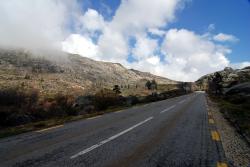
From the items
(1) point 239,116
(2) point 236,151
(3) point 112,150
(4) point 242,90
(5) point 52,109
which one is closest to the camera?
(3) point 112,150

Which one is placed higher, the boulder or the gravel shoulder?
the boulder

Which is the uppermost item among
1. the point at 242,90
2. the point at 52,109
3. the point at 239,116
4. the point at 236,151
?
the point at 242,90

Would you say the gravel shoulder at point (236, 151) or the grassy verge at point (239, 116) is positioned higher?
the grassy verge at point (239, 116)

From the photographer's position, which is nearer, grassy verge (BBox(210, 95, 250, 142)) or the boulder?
grassy verge (BBox(210, 95, 250, 142))

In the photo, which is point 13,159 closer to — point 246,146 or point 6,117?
point 246,146

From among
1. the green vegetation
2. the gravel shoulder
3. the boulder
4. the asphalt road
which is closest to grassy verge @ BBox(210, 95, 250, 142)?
the gravel shoulder

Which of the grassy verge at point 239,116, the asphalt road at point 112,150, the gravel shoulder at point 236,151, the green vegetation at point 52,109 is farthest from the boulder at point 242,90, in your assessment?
the asphalt road at point 112,150

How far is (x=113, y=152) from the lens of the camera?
20.8 ft

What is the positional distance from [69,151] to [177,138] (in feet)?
12.6

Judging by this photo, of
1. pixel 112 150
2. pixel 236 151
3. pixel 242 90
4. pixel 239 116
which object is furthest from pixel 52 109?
pixel 242 90

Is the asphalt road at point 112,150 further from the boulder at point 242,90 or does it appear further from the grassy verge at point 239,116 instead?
the boulder at point 242,90

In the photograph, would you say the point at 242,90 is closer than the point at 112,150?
No

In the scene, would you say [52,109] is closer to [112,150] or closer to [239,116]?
[239,116]

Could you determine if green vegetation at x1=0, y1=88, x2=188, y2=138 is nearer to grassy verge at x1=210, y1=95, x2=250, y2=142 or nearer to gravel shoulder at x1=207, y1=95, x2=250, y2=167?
gravel shoulder at x1=207, y1=95, x2=250, y2=167
